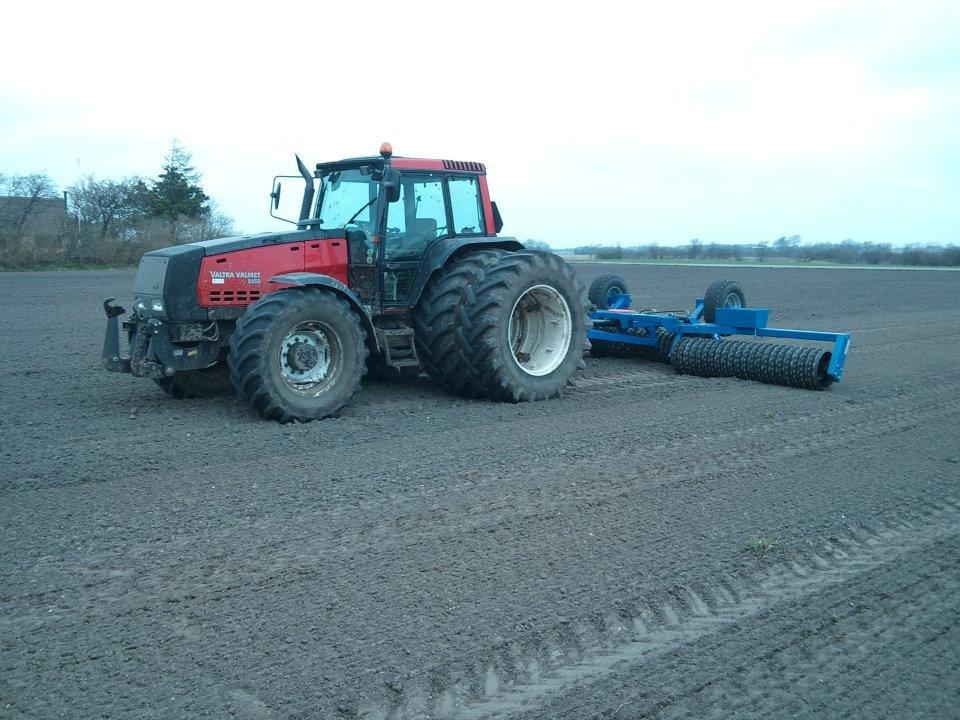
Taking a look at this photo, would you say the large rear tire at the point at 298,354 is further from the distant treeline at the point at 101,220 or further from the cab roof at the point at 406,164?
the distant treeline at the point at 101,220

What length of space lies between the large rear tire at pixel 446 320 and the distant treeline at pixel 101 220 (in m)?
23.7

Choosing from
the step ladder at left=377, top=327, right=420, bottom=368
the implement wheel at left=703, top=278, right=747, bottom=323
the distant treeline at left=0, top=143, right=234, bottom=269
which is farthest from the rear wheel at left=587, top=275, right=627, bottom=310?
the distant treeline at left=0, top=143, right=234, bottom=269

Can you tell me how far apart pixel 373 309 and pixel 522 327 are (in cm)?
173

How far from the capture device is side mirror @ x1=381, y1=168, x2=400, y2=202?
26.1ft

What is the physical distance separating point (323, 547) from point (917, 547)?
3236mm

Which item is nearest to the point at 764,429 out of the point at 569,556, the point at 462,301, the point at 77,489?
the point at 462,301

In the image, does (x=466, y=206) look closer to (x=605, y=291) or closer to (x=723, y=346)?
(x=723, y=346)

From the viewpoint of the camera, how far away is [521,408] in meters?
8.22

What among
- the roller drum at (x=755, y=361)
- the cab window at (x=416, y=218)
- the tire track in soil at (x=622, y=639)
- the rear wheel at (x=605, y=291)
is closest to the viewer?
the tire track in soil at (x=622, y=639)

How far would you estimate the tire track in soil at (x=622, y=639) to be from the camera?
3344 mm

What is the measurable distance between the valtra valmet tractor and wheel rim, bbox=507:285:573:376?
15 millimetres

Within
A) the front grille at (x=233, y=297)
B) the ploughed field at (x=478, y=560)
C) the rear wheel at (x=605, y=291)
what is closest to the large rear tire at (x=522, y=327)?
the ploughed field at (x=478, y=560)

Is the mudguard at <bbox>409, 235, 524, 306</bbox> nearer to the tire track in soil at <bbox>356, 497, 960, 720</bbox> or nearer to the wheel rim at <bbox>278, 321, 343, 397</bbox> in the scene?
the wheel rim at <bbox>278, 321, 343, 397</bbox>

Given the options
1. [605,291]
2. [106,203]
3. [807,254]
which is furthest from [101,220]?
[807,254]
